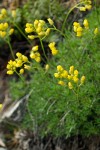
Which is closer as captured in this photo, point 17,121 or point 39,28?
point 39,28

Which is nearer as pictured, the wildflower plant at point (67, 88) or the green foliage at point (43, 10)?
the wildflower plant at point (67, 88)

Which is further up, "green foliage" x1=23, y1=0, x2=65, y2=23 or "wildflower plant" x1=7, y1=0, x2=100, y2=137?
"green foliage" x1=23, y1=0, x2=65, y2=23

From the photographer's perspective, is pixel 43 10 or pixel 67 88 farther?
pixel 43 10

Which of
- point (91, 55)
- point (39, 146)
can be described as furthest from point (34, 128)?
point (91, 55)

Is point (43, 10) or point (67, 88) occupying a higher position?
point (43, 10)

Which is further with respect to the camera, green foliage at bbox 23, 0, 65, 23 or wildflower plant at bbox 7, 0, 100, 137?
green foliage at bbox 23, 0, 65, 23

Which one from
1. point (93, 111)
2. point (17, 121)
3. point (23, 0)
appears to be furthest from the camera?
point (23, 0)

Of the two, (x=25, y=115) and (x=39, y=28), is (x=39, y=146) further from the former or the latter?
(x=39, y=28)

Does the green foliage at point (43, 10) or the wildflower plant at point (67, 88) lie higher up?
the green foliage at point (43, 10)
